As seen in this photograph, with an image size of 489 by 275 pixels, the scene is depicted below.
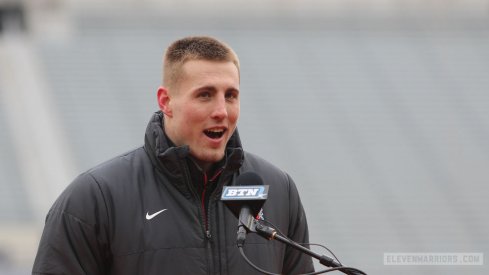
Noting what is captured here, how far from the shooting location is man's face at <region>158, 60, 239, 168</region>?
9.32 feet

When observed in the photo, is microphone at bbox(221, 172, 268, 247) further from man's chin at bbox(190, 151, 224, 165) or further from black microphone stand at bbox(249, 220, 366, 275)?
man's chin at bbox(190, 151, 224, 165)

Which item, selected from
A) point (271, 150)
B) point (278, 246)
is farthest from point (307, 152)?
point (278, 246)

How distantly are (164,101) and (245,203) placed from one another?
24.3 inches

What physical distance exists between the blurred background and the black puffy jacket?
10154mm

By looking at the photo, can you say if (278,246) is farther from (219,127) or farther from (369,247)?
(369,247)

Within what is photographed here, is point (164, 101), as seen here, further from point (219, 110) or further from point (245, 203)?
point (245, 203)

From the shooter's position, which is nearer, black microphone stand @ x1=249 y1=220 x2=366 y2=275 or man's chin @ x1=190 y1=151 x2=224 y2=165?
black microphone stand @ x1=249 y1=220 x2=366 y2=275

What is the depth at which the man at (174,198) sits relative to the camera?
2.78m
